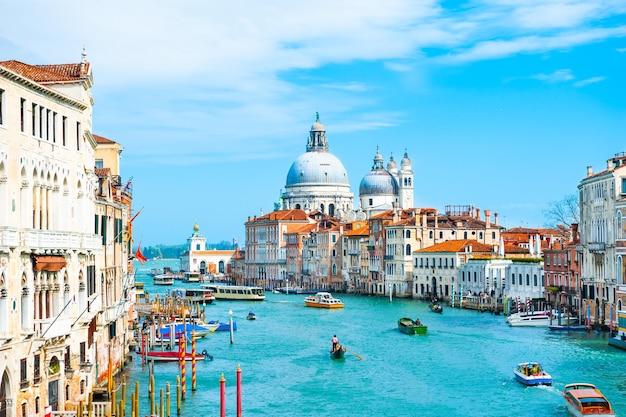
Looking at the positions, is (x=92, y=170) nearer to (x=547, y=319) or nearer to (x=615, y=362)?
(x=615, y=362)

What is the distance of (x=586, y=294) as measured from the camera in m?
36.0

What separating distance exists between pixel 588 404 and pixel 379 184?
72.5 meters

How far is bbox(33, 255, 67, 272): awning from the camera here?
1469 cm

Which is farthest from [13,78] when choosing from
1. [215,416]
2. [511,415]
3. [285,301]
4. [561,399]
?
[285,301]

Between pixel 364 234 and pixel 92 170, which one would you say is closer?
pixel 92 170

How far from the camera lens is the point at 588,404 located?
19.4 m

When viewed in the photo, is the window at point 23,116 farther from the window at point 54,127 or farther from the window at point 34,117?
the window at point 54,127

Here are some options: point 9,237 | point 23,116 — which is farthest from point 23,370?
point 23,116

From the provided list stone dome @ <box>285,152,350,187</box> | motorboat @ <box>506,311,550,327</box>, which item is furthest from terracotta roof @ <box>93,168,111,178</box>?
stone dome @ <box>285,152,350,187</box>

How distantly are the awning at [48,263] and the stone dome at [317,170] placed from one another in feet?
270

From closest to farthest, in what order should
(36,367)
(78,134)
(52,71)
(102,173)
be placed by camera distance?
(36,367) < (78,134) < (52,71) < (102,173)

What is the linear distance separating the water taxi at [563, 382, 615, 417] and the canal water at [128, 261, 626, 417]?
0.53 meters

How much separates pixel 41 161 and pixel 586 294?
81.5ft

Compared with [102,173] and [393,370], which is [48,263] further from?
[393,370]
